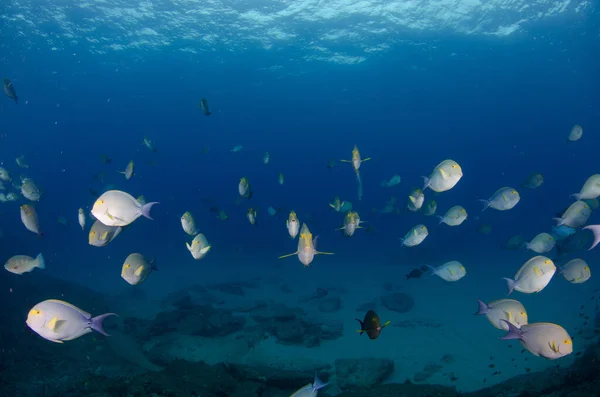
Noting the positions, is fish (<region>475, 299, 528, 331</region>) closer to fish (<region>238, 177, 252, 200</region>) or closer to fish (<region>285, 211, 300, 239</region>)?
fish (<region>285, 211, 300, 239</region>)

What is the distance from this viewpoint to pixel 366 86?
1813 inches

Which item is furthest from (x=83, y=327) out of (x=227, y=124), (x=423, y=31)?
(x=227, y=124)

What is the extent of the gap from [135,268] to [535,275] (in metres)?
5.89

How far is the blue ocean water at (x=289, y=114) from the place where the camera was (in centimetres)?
2980

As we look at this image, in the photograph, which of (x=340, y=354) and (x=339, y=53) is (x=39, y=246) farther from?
(x=340, y=354)

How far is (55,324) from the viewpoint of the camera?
12.4 ft

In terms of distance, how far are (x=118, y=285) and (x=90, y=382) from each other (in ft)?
79.5

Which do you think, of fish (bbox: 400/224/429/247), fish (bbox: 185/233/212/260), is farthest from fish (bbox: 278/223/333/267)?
fish (bbox: 400/224/429/247)

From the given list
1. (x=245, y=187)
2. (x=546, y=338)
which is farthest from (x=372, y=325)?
(x=245, y=187)

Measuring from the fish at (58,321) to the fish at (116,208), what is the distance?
1053 mm

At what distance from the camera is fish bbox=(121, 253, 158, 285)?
16.8 ft

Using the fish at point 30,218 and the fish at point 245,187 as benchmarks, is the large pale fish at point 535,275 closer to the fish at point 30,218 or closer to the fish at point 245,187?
the fish at point 245,187

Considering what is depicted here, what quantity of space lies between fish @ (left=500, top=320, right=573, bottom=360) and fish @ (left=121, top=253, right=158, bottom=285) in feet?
16.6

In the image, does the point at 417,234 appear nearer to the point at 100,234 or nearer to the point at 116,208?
the point at 116,208
